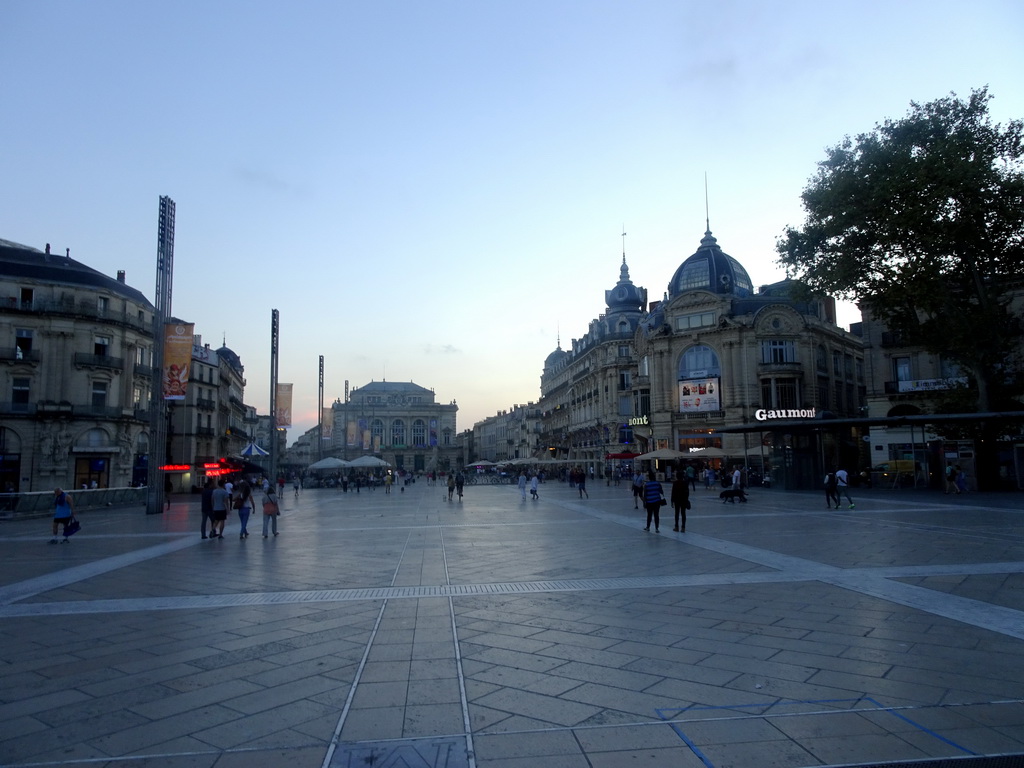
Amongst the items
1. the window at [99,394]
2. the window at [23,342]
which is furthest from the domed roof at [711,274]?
the window at [23,342]

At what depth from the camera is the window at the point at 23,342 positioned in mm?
41312

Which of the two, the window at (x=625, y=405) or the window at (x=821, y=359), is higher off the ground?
the window at (x=821, y=359)

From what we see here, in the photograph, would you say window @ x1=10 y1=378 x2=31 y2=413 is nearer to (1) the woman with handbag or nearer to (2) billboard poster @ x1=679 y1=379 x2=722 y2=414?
(1) the woman with handbag

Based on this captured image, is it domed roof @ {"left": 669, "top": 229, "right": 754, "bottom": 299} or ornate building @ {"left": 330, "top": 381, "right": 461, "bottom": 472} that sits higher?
domed roof @ {"left": 669, "top": 229, "right": 754, "bottom": 299}

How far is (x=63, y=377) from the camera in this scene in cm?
4219

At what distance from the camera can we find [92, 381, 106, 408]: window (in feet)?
143

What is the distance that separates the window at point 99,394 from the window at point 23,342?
393cm

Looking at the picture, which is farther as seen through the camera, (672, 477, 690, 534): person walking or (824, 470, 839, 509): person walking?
(824, 470, 839, 509): person walking

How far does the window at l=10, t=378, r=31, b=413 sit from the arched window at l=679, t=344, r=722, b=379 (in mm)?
A: 44992

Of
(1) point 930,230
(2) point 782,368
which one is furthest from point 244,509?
(2) point 782,368

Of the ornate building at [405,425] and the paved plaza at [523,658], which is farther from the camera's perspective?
the ornate building at [405,425]

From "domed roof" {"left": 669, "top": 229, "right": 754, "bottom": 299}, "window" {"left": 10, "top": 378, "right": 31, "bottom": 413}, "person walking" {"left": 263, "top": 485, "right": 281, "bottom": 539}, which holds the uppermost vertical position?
"domed roof" {"left": 669, "top": 229, "right": 754, "bottom": 299}

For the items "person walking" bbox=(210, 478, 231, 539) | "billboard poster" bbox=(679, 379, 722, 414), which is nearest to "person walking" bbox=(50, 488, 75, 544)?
"person walking" bbox=(210, 478, 231, 539)

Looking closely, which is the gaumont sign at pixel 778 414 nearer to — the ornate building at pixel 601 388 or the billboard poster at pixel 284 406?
the ornate building at pixel 601 388
